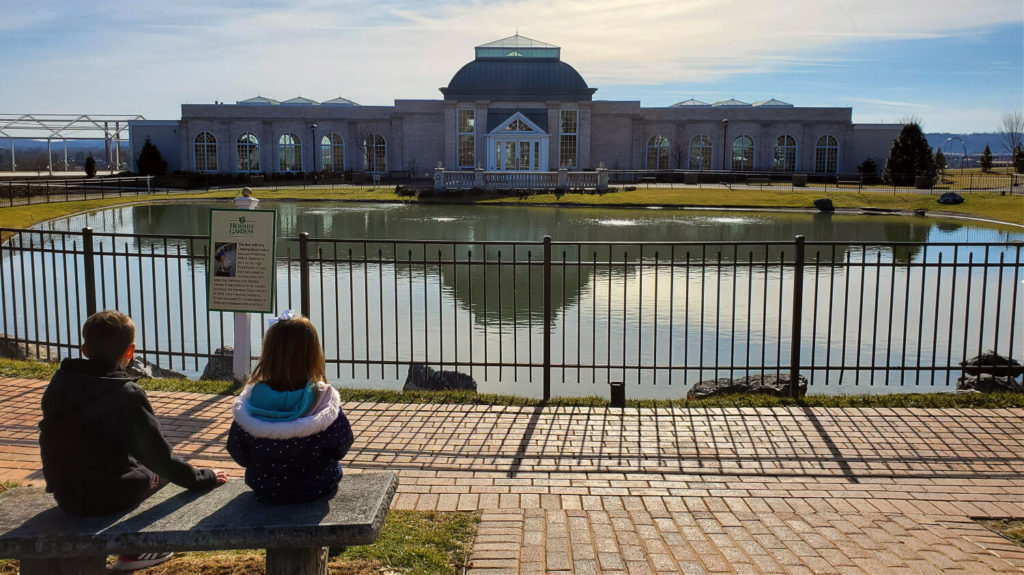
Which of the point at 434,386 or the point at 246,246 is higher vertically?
the point at 246,246

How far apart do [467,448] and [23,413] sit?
3.64 metres

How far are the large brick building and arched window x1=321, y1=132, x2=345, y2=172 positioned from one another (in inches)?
2.8

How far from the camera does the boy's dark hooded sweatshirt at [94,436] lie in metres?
3.56

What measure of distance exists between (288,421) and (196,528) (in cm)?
55

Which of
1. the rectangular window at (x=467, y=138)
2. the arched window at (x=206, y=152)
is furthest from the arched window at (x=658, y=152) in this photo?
the arched window at (x=206, y=152)

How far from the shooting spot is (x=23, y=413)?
6844 millimetres

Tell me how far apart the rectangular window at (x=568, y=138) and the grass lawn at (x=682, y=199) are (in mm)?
12467

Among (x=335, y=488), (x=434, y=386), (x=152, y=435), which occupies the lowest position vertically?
(x=434, y=386)

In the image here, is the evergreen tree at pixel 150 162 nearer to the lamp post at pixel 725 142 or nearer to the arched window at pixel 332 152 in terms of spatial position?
the arched window at pixel 332 152

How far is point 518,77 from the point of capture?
191 feet

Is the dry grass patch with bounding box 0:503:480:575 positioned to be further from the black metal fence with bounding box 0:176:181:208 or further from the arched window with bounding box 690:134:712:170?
the arched window with bounding box 690:134:712:170

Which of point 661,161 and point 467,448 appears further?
point 661,161

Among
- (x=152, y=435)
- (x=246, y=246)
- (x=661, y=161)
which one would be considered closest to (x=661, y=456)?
(x=152, y=435)

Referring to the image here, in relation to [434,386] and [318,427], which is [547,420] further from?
[318,427]
